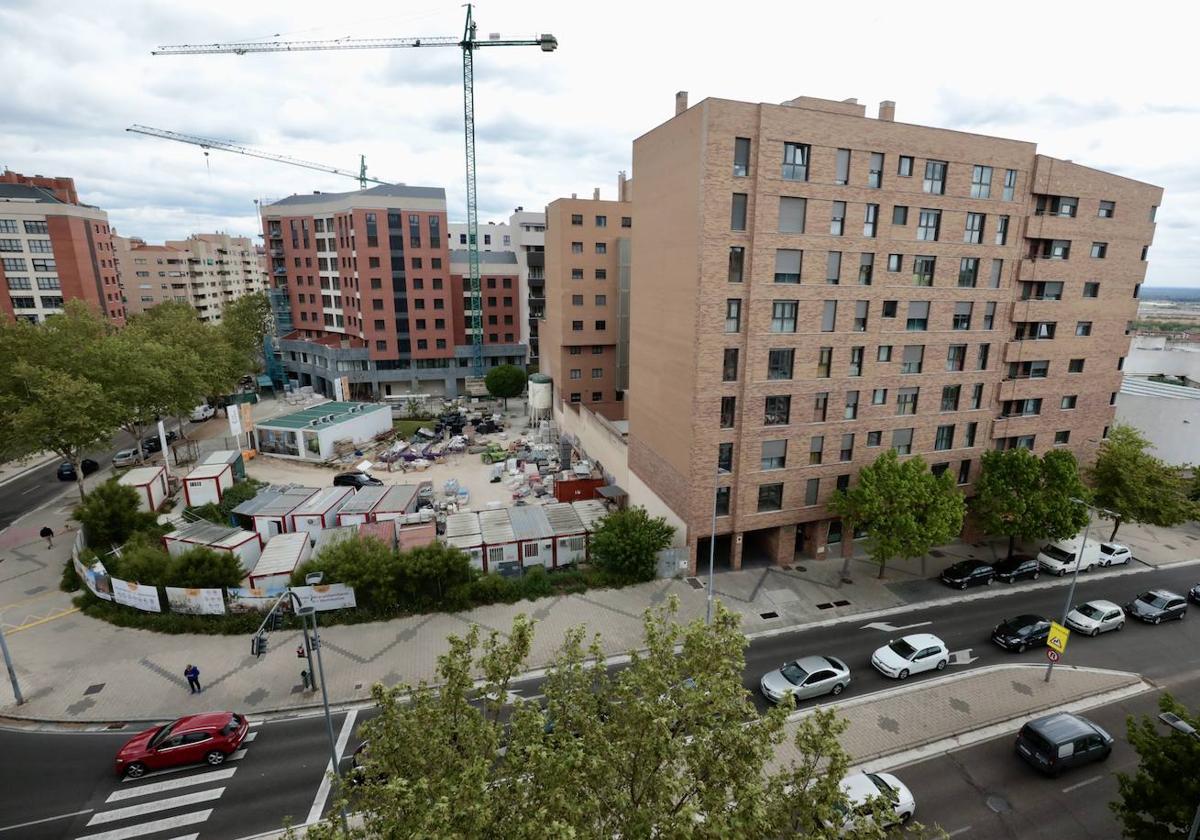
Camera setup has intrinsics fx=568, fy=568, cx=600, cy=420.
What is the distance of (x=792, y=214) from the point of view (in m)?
29.7

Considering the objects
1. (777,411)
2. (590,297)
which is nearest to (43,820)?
(777,411)

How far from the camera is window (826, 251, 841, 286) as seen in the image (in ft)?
101

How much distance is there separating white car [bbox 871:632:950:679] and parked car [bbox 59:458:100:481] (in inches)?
2471

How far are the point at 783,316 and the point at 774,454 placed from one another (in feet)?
25.5

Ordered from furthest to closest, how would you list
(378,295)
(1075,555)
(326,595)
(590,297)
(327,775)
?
(378,295)
(590,297)
(1075,555)
(326,595)
(327,775)

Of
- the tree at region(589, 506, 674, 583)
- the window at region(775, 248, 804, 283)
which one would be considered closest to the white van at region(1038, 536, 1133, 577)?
the tree at region(589, 506, 674, 583)

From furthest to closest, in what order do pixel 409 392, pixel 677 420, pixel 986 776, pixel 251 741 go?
pixel 409 392
pixel 677 420
pixel 251 741
pixel 986 776

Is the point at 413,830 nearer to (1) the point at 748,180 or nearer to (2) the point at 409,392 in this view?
(1) the point at 748,180

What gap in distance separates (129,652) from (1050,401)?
5469 cm

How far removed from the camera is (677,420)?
1276 inches

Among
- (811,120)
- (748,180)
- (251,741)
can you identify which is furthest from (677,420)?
(251,741)

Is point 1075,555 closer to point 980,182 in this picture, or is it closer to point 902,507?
point 902,507

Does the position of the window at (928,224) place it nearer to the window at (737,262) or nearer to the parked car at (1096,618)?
the window at (737,262)

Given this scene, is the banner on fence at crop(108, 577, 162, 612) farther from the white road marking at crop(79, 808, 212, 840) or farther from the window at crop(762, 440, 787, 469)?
the window at crop(762, 440, 787, 469)
